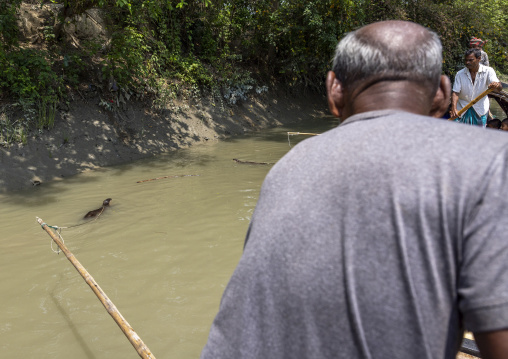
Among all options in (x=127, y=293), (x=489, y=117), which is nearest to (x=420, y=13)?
(x=489, y=117)

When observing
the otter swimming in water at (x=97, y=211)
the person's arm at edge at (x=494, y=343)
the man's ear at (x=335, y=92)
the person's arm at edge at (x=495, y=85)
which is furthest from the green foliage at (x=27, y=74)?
the person's arm at edge at (x=494, y=343)

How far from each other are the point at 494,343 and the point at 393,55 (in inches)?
27.5

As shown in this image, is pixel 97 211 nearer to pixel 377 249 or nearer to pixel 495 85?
pixel 495 85

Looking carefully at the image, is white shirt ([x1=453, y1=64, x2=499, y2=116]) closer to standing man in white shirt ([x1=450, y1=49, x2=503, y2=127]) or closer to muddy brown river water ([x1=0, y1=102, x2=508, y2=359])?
standing man in white shirt ([x1=450, y1=49, x2=503, y2=127])

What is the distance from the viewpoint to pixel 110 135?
990cm

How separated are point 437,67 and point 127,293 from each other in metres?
3.74

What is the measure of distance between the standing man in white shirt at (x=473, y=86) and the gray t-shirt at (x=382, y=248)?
5.39 metres

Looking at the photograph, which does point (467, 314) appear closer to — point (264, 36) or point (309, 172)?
point (309, 172)

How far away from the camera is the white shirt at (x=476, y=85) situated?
578 centimetres

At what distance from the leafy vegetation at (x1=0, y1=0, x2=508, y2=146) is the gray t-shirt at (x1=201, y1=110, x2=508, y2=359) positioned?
23.8 feet

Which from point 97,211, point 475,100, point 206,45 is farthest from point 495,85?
point 206,45

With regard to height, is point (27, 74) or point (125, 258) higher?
point (27, 74)

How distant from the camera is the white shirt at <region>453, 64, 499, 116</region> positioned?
5.78 m

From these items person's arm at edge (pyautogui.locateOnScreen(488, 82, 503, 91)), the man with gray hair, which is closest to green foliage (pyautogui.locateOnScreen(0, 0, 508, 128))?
person's arm at edge (pyautogui.locateOnScreen(488, 82, 503, 91))
